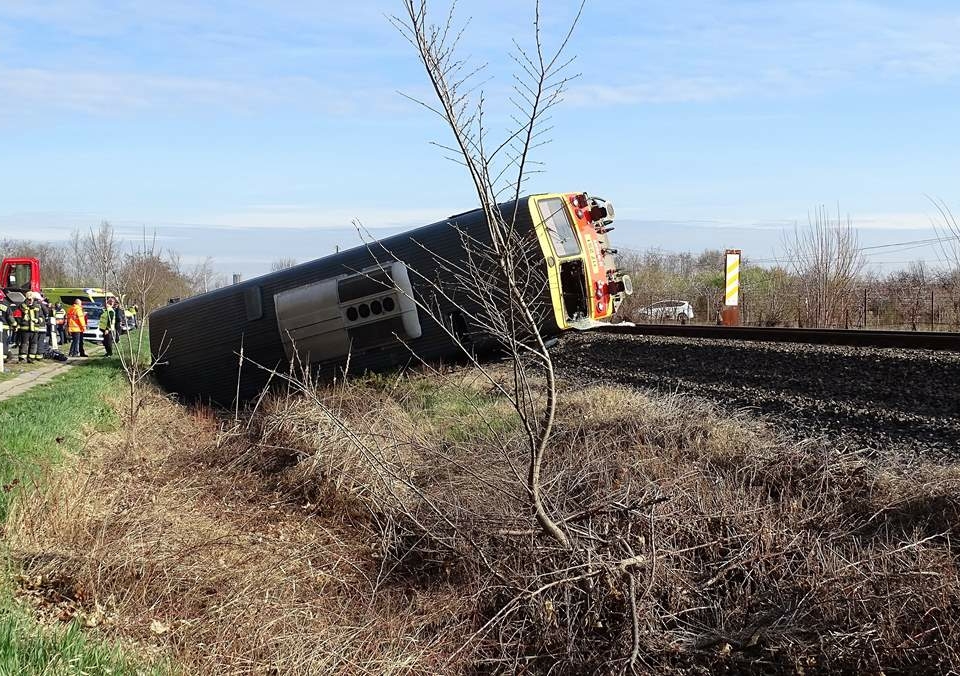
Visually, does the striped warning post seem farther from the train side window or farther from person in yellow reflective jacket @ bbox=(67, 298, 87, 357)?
person in yellow reflective jacket @ bbox=(67, 298, 87, 357)

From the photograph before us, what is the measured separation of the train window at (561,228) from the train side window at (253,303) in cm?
435

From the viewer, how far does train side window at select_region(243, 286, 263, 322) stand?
13.2 m

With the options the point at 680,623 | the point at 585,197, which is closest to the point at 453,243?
the point at 585,197

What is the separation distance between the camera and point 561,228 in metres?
12.2

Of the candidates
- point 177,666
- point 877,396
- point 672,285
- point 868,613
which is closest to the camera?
point 177,666

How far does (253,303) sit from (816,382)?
A: 7829 mm

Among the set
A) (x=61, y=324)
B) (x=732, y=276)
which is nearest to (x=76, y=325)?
(x=61, y=324)

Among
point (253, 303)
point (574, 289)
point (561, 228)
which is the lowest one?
point (253, 303)

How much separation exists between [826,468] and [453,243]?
6.49 metres

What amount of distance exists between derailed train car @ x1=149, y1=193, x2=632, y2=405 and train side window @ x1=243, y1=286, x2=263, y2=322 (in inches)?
0.6

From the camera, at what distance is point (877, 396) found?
8789 mm

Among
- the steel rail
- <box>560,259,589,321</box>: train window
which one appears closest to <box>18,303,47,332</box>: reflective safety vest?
<box>560,259,589,321</box>: train window

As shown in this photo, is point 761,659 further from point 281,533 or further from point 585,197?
point 585,197

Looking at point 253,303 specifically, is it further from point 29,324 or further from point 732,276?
point 732,276
